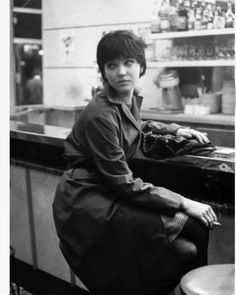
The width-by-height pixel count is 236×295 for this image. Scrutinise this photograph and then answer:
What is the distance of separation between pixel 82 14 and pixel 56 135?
3.62 m

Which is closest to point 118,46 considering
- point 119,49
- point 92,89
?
point 119,49

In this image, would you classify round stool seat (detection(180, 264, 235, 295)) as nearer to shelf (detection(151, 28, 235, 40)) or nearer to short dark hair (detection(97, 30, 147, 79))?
short dark hair (detection(97, 30, 147, 79))

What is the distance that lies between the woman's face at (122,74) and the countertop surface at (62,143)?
30cm

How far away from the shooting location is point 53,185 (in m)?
2.75

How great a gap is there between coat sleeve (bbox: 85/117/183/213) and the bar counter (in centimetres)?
27

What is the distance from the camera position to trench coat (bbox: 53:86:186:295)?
1729mm

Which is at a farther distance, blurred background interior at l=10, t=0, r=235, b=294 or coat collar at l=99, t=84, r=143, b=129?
blurred background interior at l=10, t=0, r=235, b=294

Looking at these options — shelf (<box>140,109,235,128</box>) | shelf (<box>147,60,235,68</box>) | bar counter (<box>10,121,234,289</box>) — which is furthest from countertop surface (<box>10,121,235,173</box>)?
shelf (<box>147,60,235,68</box>)

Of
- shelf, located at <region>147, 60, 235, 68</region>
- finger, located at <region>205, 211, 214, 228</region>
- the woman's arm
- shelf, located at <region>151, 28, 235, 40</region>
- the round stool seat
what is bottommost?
the round stool seat

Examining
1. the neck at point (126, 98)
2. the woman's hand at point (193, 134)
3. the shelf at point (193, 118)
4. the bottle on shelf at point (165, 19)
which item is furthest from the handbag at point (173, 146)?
the bottle on shelf at point (165, 19)

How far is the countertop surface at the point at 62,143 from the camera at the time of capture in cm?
185

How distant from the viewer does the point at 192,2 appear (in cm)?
425

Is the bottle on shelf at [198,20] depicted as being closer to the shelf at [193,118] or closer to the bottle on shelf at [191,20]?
the bottle on shelf at [191,20]

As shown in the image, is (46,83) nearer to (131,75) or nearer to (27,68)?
(27,68)
